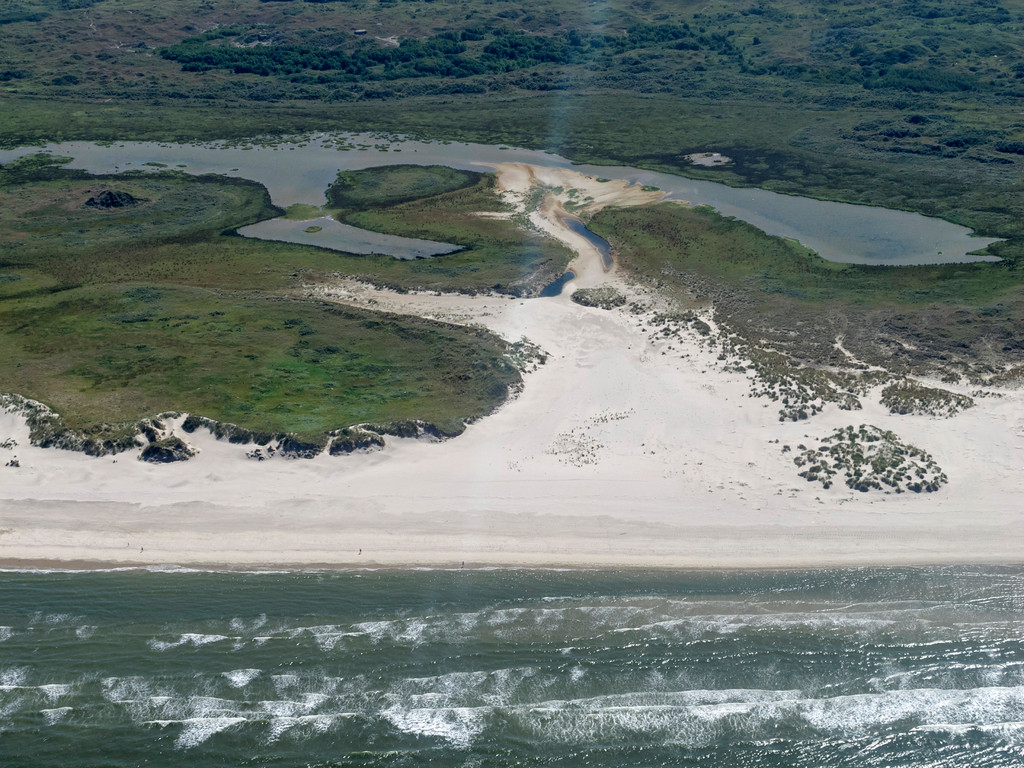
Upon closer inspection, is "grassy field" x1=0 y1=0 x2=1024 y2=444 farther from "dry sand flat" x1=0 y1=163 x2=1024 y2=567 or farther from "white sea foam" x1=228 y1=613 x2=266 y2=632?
"white sea foam" x1=228 y1=613 x2=266 y2=632

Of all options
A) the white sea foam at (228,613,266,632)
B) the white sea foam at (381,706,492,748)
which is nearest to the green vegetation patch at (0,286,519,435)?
the white sea foam at (228,613,266,632)

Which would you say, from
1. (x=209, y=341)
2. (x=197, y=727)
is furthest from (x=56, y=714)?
(x=209, y=341)

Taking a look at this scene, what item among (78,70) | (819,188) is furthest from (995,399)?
(78,70)

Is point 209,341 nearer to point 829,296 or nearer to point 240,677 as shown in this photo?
point 240,677

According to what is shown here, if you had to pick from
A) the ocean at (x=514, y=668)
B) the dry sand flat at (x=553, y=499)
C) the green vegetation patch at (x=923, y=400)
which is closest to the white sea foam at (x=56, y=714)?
the ocean at (x=514, y=668)

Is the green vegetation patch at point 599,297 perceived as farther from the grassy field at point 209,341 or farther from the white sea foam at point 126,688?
the white sea foam at point 126,688

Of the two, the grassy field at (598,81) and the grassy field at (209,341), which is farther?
the grassy field at (598,81)

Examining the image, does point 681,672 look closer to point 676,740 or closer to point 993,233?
point 676,740
